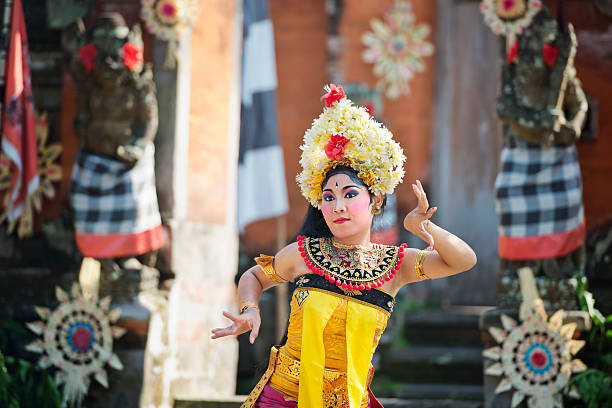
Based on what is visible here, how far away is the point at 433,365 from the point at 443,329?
0.57 metres

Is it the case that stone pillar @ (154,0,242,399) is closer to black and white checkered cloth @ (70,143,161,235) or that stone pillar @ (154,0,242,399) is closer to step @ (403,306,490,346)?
black and white checkered cloth @ (70,143,161,235)

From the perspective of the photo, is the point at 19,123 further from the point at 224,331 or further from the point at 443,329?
the point at 443,329

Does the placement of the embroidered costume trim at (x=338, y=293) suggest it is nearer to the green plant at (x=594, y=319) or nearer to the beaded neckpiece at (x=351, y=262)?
the beaded neckpiece at (x=351, y=262)

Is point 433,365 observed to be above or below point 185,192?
below

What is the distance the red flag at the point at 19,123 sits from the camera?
5.05 m

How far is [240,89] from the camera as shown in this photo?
270 inches

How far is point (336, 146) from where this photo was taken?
3.15m

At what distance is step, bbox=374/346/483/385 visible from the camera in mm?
6566

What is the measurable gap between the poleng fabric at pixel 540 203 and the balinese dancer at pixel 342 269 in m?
1.82

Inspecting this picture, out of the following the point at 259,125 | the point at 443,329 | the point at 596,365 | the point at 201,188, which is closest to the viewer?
the point at 596,365

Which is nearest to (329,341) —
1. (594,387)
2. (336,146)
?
(336,146)

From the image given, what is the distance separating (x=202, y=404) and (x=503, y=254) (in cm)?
209

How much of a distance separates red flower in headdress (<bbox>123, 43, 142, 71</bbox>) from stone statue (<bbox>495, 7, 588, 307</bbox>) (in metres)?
2.22

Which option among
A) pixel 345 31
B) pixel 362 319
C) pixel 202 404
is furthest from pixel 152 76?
pixel 345 31
